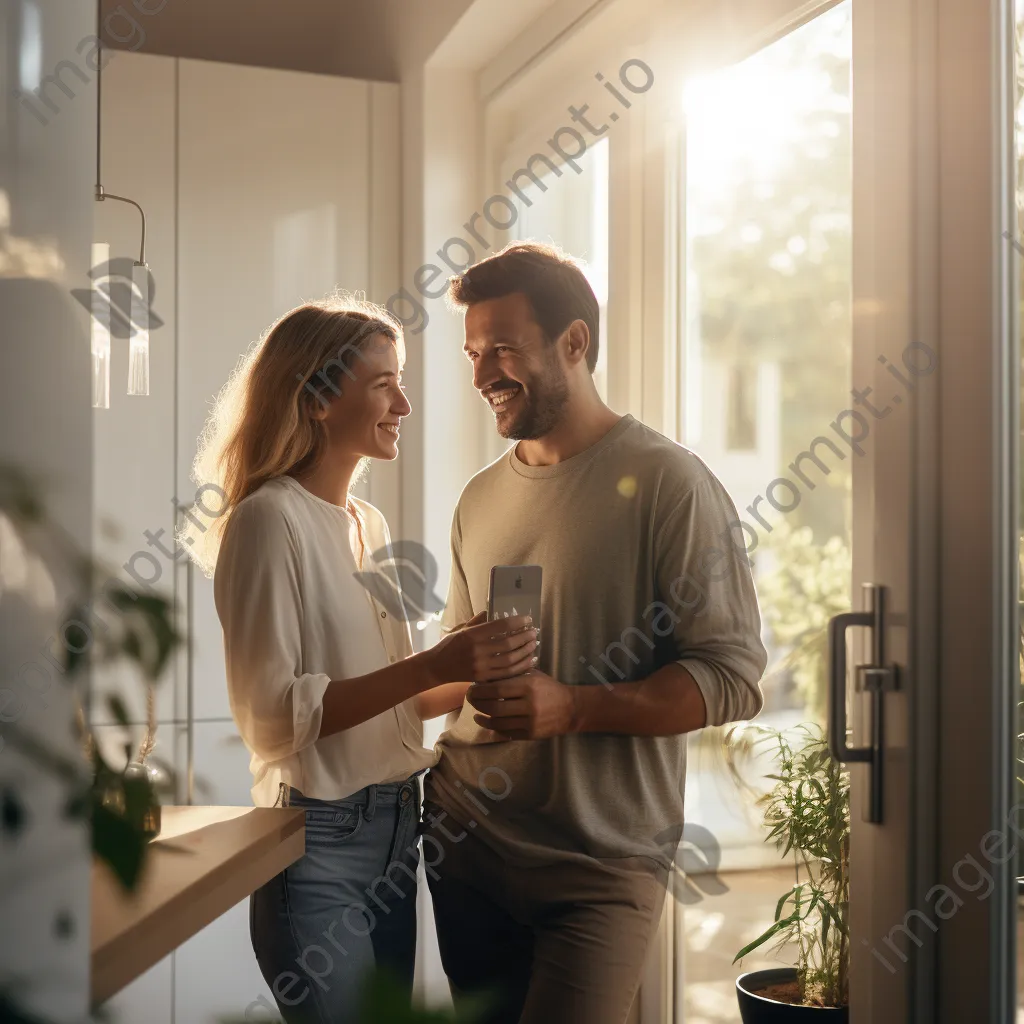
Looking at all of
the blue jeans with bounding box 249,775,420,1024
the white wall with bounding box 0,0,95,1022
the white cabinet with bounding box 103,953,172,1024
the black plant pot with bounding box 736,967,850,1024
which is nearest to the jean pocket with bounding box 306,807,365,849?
the blue jeans with bounding box 249,775,420,1024

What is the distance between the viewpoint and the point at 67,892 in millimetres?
684

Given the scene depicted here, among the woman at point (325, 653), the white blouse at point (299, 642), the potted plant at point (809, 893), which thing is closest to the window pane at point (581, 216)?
the woman at point (325, 653)

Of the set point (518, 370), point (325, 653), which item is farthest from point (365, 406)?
point (325, 653)

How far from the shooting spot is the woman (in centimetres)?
159

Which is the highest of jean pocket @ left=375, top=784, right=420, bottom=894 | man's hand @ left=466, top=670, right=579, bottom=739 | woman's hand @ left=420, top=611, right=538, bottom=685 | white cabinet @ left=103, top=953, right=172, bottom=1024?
woman's hand @ left=420, top=611, right=538, bottom=685

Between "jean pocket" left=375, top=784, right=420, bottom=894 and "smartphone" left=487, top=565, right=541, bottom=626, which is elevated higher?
"smartphone" left=487, top=565, right=541, bottom=626

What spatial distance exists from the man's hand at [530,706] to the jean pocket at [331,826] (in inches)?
9.7

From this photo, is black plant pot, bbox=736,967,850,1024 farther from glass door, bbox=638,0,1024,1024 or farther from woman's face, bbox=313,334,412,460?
woman's face, bbox=313,334,412,460

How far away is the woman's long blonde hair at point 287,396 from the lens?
175 cm

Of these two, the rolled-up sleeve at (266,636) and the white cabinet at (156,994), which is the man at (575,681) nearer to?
the rolled-up sleeve at (266,636)

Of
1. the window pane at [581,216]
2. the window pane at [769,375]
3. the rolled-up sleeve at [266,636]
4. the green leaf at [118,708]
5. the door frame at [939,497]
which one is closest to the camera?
the green leaf at [118,708]

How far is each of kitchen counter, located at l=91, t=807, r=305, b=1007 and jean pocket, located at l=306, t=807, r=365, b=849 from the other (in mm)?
279

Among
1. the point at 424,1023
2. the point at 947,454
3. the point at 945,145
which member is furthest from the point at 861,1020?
the point at 424,1023

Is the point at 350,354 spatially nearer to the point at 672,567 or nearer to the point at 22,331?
the point at 672,567
